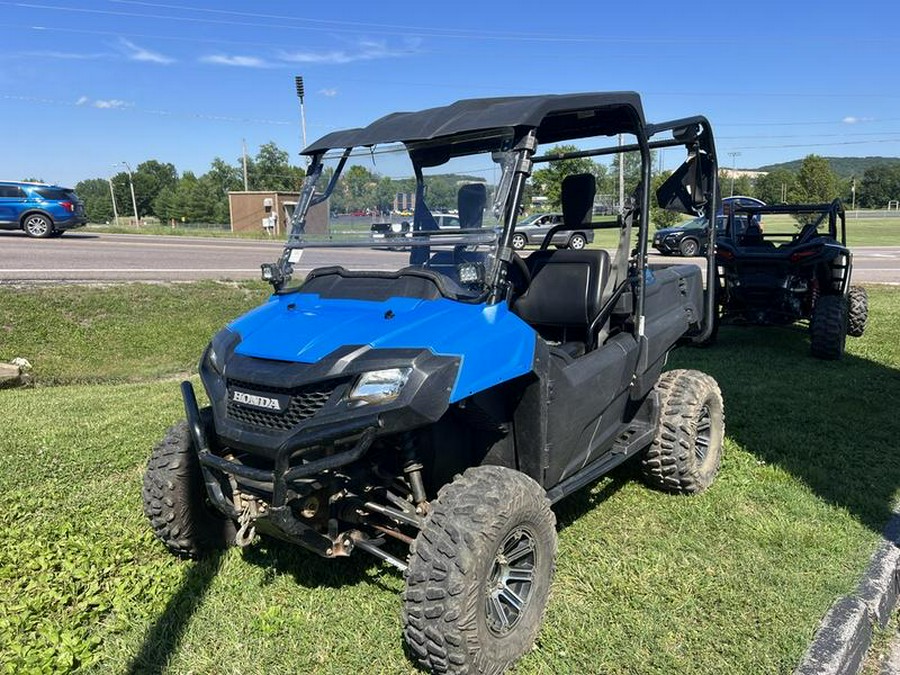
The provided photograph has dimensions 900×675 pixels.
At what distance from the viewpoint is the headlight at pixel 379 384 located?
9.01 feet

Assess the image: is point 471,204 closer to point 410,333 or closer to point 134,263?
point 410,333

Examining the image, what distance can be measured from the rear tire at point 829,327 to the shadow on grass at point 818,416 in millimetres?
174

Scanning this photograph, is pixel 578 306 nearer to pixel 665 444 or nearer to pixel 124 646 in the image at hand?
pixel 665 444

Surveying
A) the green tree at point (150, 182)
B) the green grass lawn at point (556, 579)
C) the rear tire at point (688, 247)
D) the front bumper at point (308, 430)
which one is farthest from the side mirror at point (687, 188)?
the green tree at point (150, 182)

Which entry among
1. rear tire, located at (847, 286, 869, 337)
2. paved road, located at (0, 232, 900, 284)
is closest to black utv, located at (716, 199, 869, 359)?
rear tire, located at (847, 286, 869, 337)

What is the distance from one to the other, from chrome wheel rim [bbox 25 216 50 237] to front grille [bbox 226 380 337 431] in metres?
21.0

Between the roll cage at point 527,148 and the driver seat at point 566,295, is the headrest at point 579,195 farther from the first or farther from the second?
the driver seat at point 566,295

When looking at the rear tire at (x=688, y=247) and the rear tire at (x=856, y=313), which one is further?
the rear tire at (x=688, y=247)

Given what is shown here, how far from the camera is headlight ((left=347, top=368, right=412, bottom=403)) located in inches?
108

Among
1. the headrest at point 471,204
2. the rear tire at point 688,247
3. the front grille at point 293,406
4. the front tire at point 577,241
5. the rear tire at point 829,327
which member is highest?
the headrest at point 471,204

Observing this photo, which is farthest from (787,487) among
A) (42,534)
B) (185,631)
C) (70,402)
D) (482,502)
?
(70,402)

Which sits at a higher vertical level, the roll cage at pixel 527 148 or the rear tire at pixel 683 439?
the roll cage at pixel 527 148

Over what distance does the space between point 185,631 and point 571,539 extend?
6.65 feet

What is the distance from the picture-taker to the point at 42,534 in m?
3.97
